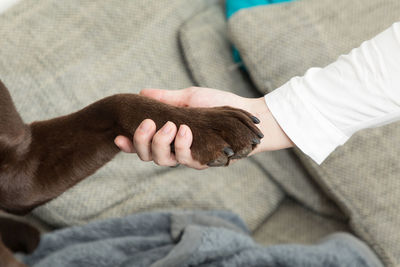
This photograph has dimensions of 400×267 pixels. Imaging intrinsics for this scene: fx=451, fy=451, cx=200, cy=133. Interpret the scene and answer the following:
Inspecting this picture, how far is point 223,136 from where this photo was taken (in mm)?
739

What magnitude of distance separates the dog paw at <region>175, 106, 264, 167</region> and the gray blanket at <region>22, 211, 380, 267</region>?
438 millimetres

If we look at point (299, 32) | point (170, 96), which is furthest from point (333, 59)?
point (170, 96)

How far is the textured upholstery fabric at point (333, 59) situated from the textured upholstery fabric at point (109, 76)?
23cm

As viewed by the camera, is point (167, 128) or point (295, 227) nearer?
point (167, 128)

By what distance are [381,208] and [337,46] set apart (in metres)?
0.53

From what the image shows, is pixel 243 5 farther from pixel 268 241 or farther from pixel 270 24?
pixel 268 241

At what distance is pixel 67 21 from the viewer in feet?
4.17

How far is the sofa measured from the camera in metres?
1.23

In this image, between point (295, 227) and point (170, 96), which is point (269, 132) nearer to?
point (170, 96)

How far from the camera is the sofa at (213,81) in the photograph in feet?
4.04

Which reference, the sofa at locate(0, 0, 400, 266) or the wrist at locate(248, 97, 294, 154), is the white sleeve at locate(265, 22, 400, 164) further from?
the sofa at locate(0, 0, 400, 266)

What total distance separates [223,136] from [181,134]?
69 mm

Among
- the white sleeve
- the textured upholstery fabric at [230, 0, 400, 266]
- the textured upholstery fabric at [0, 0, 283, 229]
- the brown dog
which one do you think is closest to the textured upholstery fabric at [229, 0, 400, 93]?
the textured upholstery fabric at [230, 0, 400, 266]

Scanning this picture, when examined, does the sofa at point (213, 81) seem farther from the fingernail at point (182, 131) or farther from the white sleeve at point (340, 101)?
the fingernail at point (182, 131)
